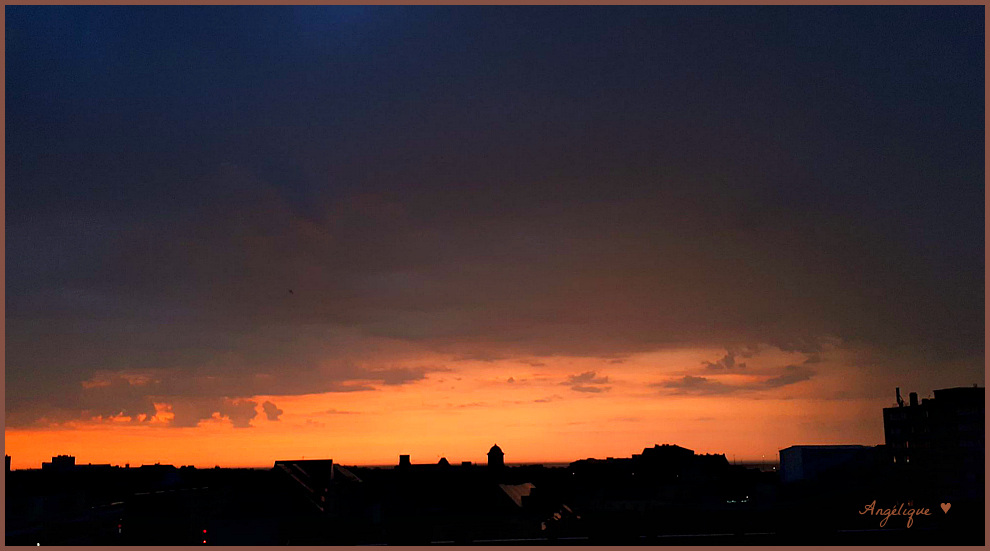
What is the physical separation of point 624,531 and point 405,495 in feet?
79.2

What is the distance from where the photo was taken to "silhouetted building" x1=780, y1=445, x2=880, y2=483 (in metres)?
91.0

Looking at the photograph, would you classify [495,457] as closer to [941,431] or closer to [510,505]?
[510,505]

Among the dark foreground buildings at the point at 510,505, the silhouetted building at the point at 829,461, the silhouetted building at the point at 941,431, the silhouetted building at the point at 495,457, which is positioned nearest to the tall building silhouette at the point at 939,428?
the silhouetted building at the point at 941,431

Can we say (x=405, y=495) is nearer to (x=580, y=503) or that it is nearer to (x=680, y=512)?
(x=580, y=503)

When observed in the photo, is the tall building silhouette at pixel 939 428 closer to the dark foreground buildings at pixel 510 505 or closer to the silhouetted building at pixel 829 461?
the dark foreground buildings at pixel 510 505

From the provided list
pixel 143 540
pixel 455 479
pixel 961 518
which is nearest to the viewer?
pixel 143 540

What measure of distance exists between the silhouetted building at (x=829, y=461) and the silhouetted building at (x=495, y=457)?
1475 inches

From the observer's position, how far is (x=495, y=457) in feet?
379

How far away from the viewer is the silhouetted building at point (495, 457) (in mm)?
114375

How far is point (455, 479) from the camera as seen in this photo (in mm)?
89500

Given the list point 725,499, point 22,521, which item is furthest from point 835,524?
point 22,521

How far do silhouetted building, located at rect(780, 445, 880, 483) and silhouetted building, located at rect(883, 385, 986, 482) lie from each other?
30242mm

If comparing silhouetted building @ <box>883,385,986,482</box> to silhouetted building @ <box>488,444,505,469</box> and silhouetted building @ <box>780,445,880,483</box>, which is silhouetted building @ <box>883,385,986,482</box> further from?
silhouetted building @ <box>488,444,505,469</box>

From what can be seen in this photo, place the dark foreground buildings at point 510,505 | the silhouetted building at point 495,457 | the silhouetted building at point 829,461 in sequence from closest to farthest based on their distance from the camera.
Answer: the dark foreground buildings at point 510,505 → the silhouetted building at point 829,461 → the silhouetted building at point 495,457
